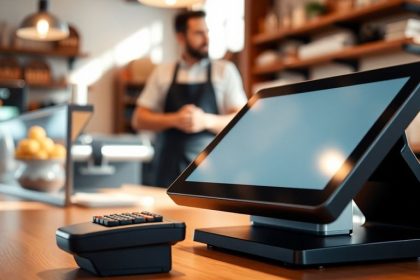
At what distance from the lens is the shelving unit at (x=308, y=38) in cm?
386

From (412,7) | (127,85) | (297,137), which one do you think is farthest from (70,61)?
(297,137)

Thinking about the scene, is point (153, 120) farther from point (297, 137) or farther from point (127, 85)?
point (127, 85)

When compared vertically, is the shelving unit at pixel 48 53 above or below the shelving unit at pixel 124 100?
above

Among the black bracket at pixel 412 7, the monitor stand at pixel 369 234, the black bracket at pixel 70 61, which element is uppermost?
the black bracket at pixel 412 7

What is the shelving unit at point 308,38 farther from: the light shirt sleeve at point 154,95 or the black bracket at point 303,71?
the light shirt sleeve at point 154,95

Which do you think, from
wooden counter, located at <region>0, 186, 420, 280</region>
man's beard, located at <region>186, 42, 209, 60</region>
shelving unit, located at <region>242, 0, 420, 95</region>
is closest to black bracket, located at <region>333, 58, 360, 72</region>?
shelving unit, located at <region>242, 0, 420, 95</region>

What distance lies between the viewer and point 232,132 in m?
0.97

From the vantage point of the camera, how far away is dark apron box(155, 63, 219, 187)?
3.34 metres

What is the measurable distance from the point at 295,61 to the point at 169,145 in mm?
1701

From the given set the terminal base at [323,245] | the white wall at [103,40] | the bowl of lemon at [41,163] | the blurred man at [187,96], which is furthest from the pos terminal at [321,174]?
the white wall at [103,40]

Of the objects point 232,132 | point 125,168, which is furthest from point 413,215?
point 125,168

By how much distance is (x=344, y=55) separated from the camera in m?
4.25

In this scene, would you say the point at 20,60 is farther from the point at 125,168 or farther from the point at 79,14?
the point at 125,168

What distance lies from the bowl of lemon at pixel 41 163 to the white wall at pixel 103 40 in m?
5.48
